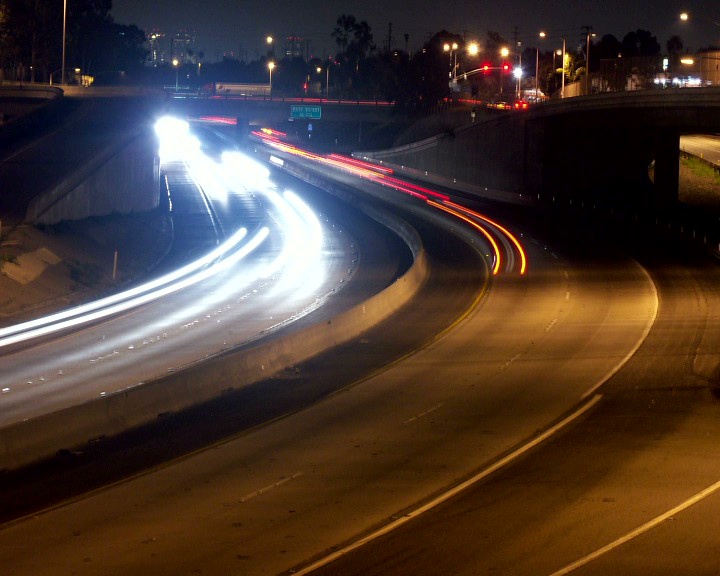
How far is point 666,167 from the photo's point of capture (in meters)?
68.3

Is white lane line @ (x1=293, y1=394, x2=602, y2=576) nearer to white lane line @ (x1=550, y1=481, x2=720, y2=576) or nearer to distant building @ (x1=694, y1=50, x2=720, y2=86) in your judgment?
white lane line @ (x1=550, y1=481, x2=720, y2=576)

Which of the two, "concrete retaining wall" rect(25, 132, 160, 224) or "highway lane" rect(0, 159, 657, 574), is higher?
"concrete retaining wall" rect(25, 132, 160, 224)

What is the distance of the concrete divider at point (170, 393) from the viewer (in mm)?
16297

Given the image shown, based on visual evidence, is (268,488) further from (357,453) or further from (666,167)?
(666,167)

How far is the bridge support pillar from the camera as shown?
68.2m

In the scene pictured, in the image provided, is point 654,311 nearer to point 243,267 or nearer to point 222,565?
point 243,267

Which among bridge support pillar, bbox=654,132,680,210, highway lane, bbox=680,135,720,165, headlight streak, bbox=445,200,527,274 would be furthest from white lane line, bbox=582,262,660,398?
highway lane, bbox=680,135,720,165

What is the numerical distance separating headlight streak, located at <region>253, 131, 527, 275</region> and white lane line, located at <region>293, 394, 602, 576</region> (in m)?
24.2

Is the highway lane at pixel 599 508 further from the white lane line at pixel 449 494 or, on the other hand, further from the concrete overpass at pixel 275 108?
the concrete overpass at pixel 275 108

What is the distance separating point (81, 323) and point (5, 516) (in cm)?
1717

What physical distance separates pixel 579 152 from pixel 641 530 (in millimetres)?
62917

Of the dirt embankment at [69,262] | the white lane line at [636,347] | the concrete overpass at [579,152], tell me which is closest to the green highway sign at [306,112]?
the concrete overpass at [579,152]

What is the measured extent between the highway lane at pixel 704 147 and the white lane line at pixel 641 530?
75815 millimetres

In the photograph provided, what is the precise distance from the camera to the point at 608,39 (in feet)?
603
